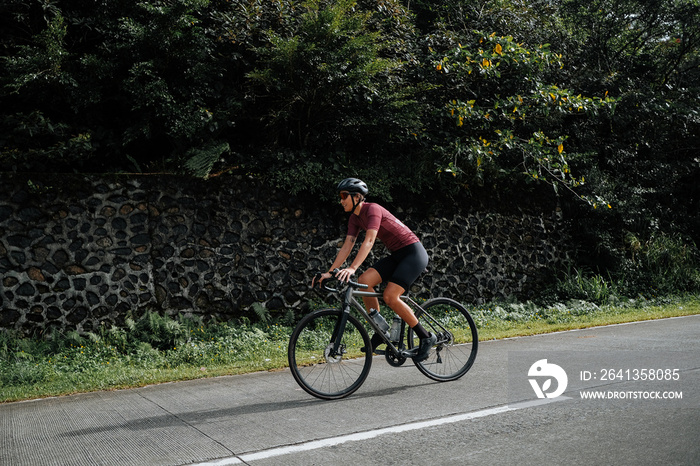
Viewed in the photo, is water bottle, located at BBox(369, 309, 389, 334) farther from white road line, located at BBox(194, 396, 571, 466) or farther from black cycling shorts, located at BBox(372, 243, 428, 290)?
white road line, located at BBox(194, 396, 571, 466)

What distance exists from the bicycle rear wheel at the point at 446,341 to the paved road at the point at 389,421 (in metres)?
0.21

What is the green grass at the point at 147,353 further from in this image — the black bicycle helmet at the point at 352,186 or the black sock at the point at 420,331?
the black bicycle helmet at the point at 352,186

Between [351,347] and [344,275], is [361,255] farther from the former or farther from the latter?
[351,347]

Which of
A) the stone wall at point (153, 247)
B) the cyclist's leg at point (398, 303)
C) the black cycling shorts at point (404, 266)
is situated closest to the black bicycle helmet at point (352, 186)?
the black cycling shorts at point (404, 266)

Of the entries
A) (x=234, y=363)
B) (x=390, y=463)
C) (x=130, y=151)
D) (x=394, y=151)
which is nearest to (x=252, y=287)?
(x=234, y=363)

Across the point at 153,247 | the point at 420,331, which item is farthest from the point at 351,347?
the point at 153,247

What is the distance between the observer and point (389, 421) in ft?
15.9

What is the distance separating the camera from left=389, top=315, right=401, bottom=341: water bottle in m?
6.18

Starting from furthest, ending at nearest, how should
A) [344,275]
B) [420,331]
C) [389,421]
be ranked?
[420,331] < [344,275] < [389,421]

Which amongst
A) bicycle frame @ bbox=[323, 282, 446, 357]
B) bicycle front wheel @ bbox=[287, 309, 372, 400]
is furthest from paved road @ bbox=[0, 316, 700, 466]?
bicycle frame @ bbox=[323, 282, 446, 357]

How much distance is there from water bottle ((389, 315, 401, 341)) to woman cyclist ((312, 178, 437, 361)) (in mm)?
120

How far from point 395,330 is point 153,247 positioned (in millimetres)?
5215

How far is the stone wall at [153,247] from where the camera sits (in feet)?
28.9

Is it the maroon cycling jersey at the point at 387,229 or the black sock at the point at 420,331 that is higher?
the maroon cycling jersey at the point at 387,229
